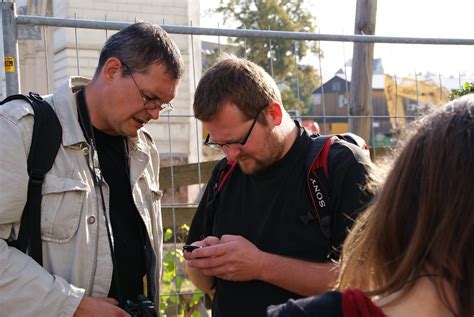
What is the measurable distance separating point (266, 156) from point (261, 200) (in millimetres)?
163

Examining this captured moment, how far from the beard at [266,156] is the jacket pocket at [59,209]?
1.96ft

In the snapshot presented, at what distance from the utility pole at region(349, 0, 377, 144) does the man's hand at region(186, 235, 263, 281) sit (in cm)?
231

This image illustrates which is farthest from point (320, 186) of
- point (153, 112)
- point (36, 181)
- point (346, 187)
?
point (36, 181)

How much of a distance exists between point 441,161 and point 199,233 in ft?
5.45

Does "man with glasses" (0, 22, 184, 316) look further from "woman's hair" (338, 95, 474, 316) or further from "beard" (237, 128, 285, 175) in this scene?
"woman's hair" (338, 95, 474, 316)

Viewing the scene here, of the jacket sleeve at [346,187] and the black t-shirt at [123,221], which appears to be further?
the black t-shirt at [123,221]

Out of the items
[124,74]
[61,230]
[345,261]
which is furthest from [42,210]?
A: [345,261]

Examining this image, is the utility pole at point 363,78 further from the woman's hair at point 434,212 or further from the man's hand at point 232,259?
the woman's hair at point 434,212

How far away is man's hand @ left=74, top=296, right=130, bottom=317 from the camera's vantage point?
233 centimetres

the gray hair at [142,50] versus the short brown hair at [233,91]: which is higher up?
the gray hair at [142,50]

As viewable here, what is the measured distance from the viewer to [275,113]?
2584 millimetres

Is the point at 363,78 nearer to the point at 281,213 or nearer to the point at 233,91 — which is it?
the point at 233,91

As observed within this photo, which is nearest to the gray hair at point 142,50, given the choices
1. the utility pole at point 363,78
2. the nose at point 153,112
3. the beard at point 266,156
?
the nose at point 153,112

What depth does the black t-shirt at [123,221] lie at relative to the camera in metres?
2.59
